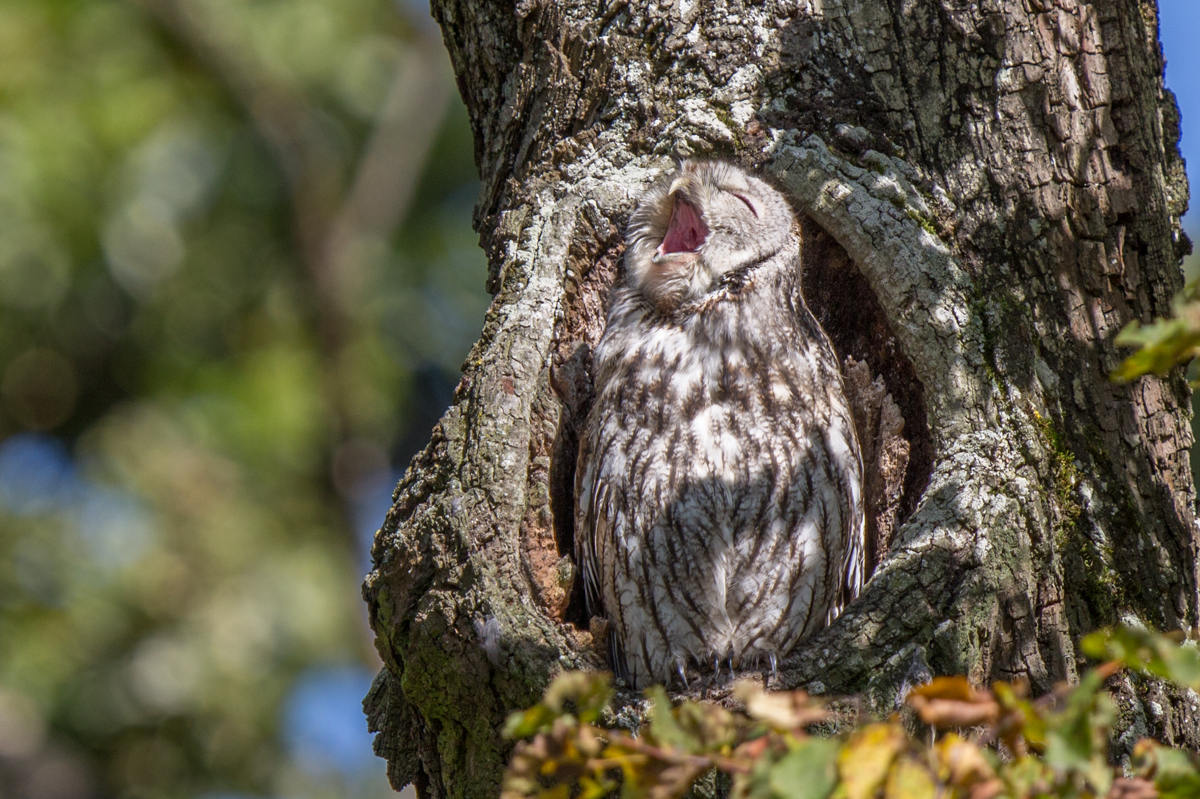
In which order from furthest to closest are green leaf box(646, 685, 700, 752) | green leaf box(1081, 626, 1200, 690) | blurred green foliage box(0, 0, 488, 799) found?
1. blurred green foliage box(0, 0, 488, 799)
2. green leaf box(646, 685, 700, 752)
3. green leaf box(1081, 626, 1200, 690)

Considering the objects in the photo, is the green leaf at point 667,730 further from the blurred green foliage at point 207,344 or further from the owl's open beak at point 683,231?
the blurred green foliage at point 207,344

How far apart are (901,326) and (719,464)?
0.49 metres

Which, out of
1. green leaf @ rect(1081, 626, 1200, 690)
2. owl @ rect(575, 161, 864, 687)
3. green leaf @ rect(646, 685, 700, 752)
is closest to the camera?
green leaf @ rect(1081, 626, 1200, 690)

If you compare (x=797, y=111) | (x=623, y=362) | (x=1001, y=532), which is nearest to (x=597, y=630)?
(x=623, y=362)

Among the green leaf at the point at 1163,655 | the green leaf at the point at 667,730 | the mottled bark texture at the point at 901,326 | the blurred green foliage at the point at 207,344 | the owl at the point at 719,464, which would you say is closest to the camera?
the green leaf at the point at 1163,655

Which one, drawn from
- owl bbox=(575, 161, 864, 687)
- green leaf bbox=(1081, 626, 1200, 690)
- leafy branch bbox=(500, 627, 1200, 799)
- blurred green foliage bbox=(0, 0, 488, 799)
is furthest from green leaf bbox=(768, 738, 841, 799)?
blurred green foliage bbox=(0, 0, 488, 799)

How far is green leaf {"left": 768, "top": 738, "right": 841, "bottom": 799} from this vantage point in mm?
830

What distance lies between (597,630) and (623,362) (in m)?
0.63

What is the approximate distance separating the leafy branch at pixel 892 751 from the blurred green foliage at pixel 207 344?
6266 mm

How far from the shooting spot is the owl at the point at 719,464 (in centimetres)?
236

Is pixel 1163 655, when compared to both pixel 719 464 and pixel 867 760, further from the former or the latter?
pixel 719 464

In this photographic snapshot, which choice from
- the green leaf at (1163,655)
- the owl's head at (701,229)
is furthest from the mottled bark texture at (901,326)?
the green leaf at (1163,655)

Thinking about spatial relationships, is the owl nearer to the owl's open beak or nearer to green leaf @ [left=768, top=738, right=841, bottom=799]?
the owl's open beak

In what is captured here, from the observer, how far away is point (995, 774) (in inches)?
36.8
